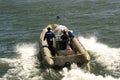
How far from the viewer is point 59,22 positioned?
101 feet

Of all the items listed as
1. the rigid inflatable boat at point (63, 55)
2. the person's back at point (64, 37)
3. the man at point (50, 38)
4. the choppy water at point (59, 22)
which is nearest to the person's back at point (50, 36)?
the man at point (50, 38)

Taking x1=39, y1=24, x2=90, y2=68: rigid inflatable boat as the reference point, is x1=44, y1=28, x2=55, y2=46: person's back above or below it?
above

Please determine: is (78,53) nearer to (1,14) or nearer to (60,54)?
(60,54)

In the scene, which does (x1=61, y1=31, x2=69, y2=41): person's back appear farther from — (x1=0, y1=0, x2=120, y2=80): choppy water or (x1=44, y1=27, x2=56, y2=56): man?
(x1=0, y1=0, x2=120, y2=80): choppy water

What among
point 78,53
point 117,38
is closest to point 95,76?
point 78,53

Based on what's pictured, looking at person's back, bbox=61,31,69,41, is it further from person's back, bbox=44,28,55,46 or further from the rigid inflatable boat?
person's back, bbox=44,28,55,46

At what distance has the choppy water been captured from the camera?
762 inches

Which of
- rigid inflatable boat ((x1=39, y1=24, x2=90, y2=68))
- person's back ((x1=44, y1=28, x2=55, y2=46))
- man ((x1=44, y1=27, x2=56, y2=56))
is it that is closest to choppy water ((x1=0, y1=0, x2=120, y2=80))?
rigid inflatable boat ((x1=39, y1=24, x2=90, y2=68))

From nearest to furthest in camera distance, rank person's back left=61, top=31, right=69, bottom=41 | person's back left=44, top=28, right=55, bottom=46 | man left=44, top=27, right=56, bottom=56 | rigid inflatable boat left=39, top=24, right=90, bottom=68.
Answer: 1. rigid inflatable boat left=39, top=24, right=90, bottom=68
2. person's back left=61, top=31, right=69, bottom=41
3. man left=44, top=27, right=56, bottom=56
4. person's back left=44, top=28, right=55, bottom=46

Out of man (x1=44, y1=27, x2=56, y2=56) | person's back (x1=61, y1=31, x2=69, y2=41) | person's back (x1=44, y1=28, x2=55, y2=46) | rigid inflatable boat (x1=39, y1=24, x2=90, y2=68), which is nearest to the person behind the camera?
rigid inflatable boat (x1=39, y1=24, x2=90, y2=68)

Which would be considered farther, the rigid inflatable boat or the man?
the man

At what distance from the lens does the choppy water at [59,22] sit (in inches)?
762

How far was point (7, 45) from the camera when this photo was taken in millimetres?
25266

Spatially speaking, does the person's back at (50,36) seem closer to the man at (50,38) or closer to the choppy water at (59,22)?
the man at (50,38)
